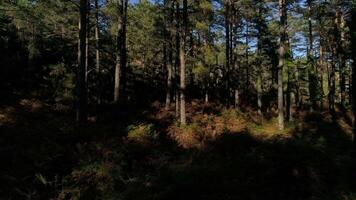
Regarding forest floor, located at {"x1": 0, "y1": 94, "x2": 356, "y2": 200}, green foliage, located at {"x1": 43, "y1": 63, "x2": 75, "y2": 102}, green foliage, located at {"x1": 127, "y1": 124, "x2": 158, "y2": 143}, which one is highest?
green foliage, located at {"x1": 43, "y1": 63, "x2": 75, "y2": 102}

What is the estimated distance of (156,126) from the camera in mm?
19812

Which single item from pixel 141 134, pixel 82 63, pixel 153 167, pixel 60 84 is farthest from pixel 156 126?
pixel 60 84

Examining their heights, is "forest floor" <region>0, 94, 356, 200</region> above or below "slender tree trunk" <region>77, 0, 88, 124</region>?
below

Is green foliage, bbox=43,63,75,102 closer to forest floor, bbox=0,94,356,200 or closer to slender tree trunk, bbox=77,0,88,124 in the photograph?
forest floor, bbox=0,94,356,200

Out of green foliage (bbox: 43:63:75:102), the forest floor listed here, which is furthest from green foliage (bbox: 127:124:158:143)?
green foliage (bbox: 43:63:75:102)

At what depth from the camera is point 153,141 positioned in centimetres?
1487

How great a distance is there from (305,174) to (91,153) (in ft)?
22.2

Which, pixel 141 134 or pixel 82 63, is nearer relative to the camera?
pixel 82 63

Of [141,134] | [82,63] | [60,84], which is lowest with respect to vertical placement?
[141,134]

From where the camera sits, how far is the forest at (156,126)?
32.3 feet

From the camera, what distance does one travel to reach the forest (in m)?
9.86

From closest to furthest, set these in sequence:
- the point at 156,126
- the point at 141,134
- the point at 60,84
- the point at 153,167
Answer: the point at 153,167 < the point at 141,134 < the point at 156,126 < the point at 60,84

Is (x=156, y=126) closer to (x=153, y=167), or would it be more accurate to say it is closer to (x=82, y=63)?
(x=82, y=63)

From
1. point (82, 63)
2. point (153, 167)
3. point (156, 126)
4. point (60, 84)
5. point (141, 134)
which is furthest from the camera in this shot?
point (60, 84)
